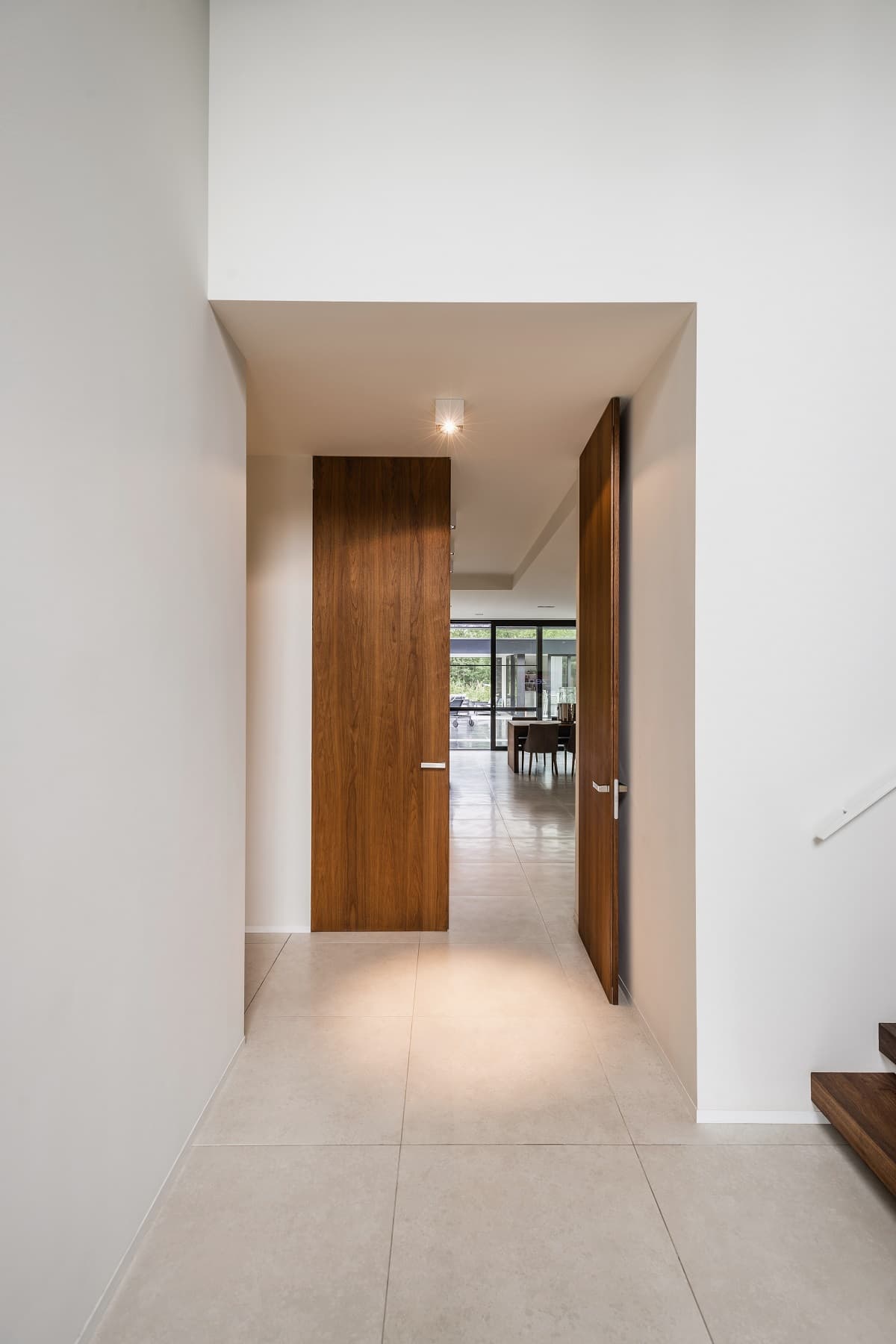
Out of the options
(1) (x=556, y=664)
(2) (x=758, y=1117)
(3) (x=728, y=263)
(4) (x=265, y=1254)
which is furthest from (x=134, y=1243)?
(1) (x=556, y=664)

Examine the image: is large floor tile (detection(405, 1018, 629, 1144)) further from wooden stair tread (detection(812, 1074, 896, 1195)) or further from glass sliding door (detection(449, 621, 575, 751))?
glass sliding door (detection(449, 621, 575, 751))

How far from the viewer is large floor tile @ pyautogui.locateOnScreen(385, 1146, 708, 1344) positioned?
153 centimetres

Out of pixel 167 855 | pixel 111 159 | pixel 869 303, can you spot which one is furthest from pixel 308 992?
pixel 869 303

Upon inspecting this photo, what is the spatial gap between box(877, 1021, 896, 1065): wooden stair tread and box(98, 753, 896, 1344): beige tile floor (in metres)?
0.30

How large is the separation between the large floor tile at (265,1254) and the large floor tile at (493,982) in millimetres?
957

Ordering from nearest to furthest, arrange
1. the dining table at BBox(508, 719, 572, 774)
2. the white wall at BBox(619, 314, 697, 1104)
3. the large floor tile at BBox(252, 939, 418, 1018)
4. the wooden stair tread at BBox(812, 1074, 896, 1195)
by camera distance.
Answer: the wooden stair tread at BBox(812, 1074, 896, 1195)
the white wall at BBox(619, 314, 697, 1104)
the large floor tile at BBox(252, 939, 418, 1018)
the dining table at BBox(508, 719, 572, 774)

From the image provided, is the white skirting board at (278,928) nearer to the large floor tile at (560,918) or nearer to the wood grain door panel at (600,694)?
the large floor tile at (560,918)

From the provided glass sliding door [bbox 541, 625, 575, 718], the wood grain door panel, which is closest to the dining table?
glass sliding door [bbox 541, 625, 575, 718]

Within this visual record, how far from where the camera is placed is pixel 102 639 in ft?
5.10

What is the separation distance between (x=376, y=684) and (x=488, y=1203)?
2423 millimetres

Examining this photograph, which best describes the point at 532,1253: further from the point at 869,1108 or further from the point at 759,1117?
the point at 869,1108

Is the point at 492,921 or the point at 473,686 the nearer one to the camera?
the point at 492,921

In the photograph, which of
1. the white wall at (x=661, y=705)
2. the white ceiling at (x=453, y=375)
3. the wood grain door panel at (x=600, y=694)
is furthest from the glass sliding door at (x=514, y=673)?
the white wall at (x=661, y=705)

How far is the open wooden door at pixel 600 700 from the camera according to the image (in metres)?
3.00
